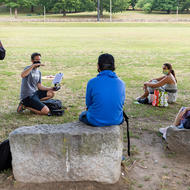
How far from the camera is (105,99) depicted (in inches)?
160

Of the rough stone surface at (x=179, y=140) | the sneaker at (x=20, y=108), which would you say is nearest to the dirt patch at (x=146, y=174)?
the rough stone surface at (x=179, y=140)

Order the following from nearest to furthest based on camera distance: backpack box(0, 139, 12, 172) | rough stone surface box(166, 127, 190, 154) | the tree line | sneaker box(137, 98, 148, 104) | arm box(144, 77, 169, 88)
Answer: backpack box(0, 139, 12, 172) < rough stone surface box(166, 127, 190, 154) < arm box(144, 77, 169, 88) < sneaker box(137, 98, 148, 104) < the tree line

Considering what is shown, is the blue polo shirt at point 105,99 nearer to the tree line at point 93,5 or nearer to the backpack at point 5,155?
the backpack at point 5,155

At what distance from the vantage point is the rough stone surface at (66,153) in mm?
3844

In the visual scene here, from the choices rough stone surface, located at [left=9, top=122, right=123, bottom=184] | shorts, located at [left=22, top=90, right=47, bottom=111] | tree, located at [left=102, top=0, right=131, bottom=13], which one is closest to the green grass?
shorts, located at [left=22, top=90, right=47, bottom=111]

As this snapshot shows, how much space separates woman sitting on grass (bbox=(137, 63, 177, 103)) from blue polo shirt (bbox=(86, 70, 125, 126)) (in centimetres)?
397

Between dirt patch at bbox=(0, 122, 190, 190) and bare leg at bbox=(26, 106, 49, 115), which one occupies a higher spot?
bare leg at bbox=(26, 106, 49, 115)

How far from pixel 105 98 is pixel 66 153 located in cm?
91

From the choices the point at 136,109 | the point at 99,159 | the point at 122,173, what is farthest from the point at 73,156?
the point at 136,109

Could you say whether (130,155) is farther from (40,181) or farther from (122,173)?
(40,181)

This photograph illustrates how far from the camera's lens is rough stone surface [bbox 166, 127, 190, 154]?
4.89 m

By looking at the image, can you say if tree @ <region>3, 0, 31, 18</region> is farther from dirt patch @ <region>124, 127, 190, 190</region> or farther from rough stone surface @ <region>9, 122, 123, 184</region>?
rough stone surface @ <region>9, 122, 123, 184</region>

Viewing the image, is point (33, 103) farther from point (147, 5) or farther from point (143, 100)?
point (147, 5)

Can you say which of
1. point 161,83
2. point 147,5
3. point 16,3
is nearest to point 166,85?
point 161,83
